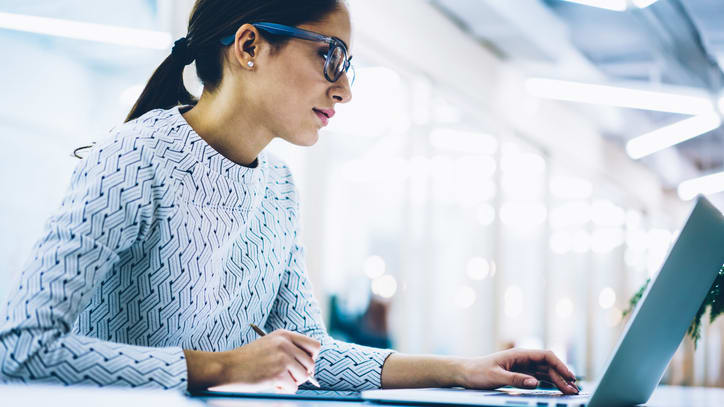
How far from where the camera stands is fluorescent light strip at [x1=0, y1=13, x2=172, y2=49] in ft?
9.27

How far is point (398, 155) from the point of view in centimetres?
593

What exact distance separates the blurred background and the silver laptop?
5.50 ft

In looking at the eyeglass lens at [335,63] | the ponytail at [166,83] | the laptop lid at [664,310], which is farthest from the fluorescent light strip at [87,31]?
the laptop lid at [664,310]

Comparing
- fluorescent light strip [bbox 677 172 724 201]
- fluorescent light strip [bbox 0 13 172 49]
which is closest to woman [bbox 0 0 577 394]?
fluorescent light strip [bbox 0 13 172 49]

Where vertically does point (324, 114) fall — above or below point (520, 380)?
above

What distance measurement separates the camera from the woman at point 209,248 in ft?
3.03

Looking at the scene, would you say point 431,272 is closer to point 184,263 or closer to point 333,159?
point 333,159

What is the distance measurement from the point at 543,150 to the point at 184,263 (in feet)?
26.4

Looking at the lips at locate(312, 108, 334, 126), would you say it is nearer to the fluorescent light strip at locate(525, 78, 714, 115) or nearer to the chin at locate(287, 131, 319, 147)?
the chin at locate(287, 131, 319, 147)

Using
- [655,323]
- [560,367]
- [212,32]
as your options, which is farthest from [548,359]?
[212,32]

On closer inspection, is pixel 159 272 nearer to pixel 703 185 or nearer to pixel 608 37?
pixel 608 37

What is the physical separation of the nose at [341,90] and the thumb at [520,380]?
0.59 meters

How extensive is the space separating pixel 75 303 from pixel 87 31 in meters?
2.44

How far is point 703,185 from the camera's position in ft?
31.3
